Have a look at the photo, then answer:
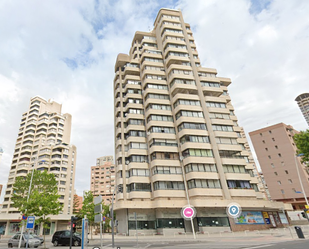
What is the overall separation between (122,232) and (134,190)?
8.07 metres

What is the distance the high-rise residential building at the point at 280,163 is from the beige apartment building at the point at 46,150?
6392 centimetres

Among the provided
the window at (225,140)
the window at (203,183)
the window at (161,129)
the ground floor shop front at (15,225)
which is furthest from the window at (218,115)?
the ground floor shop front at (15,225)

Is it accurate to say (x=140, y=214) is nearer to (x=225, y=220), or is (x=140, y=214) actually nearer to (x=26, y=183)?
(x=225, y=220)

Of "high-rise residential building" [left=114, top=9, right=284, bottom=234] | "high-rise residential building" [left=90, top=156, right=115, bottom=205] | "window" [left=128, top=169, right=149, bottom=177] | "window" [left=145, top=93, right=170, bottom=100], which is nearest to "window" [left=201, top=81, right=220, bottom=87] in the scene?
"high-rise residential building" [left=114, top=9, right=284, bottom=234]

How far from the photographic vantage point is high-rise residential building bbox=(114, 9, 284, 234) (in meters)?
37.9

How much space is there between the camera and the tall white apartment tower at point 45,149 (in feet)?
235

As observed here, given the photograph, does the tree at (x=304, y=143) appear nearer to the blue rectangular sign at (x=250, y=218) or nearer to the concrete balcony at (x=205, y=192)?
the blue rectangular sign at (x=250, y=218)

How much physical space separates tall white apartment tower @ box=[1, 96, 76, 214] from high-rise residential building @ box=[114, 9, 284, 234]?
1398 inches

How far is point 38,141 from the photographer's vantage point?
7788cm

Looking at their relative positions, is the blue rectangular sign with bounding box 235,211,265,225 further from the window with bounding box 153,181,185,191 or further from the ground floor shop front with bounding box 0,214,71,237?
the ground floor shop front with bounding box 0,214,71,237

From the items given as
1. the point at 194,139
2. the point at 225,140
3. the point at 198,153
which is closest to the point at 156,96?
the point at 194,139

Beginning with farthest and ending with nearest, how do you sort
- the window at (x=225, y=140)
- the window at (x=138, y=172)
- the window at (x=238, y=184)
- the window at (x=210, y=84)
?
the window at (x=210, y=84)
the window at (x=225, y=140)
the window at (x=138, y=172)
the window at (x=238, y=184)

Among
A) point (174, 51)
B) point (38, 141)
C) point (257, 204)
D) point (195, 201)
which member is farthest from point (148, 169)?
point (38, 141)

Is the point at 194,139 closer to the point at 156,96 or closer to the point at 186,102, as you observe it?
the point at 186,102
